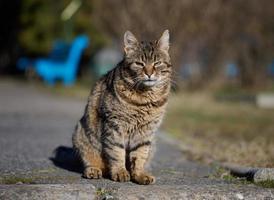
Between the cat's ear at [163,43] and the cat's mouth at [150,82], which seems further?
the cat's ear at [163,43]

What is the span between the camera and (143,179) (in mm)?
4508

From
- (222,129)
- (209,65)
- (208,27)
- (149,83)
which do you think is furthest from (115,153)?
(209,65)

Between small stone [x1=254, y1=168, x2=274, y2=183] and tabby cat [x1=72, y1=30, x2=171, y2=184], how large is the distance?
851 mm

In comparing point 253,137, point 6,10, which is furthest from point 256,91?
point 6,10

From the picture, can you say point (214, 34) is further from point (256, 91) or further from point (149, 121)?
point (149, 121)

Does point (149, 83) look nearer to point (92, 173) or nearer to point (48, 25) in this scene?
point (92, 173)

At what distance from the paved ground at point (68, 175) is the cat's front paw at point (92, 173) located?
101mm

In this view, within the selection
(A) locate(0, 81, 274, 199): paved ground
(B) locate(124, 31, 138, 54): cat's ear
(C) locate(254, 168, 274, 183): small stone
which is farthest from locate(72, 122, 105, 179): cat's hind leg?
(C) locate(254, 168, 274, 183): small stone

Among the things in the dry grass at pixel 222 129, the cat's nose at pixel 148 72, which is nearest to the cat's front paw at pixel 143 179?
the cat's nose at pixel 148 72

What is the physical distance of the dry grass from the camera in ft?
20.9

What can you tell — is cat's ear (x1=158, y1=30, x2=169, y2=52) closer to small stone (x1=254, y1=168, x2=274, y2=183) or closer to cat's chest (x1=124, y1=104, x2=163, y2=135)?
A: cat's chest (x1=124, y1=104, x2=163, y2=135)

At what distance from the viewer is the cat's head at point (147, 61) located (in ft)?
15.4

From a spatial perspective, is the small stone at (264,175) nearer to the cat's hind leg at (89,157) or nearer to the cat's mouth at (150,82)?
the cat's mouth at (150,82)

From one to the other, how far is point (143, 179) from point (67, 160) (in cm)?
143
